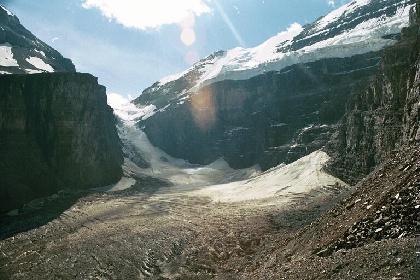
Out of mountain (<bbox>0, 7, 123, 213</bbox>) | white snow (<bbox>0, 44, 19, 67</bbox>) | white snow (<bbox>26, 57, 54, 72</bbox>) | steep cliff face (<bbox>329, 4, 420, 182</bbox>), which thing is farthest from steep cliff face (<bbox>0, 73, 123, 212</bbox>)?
steep cliff face (<bbox>329, 4, 420, 182</bbox>)

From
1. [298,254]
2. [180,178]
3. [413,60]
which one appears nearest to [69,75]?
[180,178]

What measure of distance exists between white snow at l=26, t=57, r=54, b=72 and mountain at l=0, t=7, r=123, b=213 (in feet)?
75.1

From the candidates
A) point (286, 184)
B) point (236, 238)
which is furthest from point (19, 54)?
point (236, 238)

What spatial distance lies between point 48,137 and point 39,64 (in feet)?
218

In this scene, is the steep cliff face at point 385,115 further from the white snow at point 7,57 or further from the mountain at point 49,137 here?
the white snow at point 7,57

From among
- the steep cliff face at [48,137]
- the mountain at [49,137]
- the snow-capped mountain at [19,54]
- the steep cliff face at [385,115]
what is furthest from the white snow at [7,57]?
the steep cliff face at [385,115]

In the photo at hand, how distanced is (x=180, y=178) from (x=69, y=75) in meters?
62.7

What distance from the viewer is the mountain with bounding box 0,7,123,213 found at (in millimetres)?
97938

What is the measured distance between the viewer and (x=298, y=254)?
119ft

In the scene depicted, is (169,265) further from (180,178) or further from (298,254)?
(180,178)

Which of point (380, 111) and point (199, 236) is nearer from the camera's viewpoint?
point (199, 236)

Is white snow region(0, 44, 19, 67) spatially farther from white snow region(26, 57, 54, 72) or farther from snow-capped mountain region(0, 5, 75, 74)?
white snow region(26, 57, 54, 72)

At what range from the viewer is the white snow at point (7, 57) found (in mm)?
149125

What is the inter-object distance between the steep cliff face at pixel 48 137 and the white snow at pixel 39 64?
133ft
